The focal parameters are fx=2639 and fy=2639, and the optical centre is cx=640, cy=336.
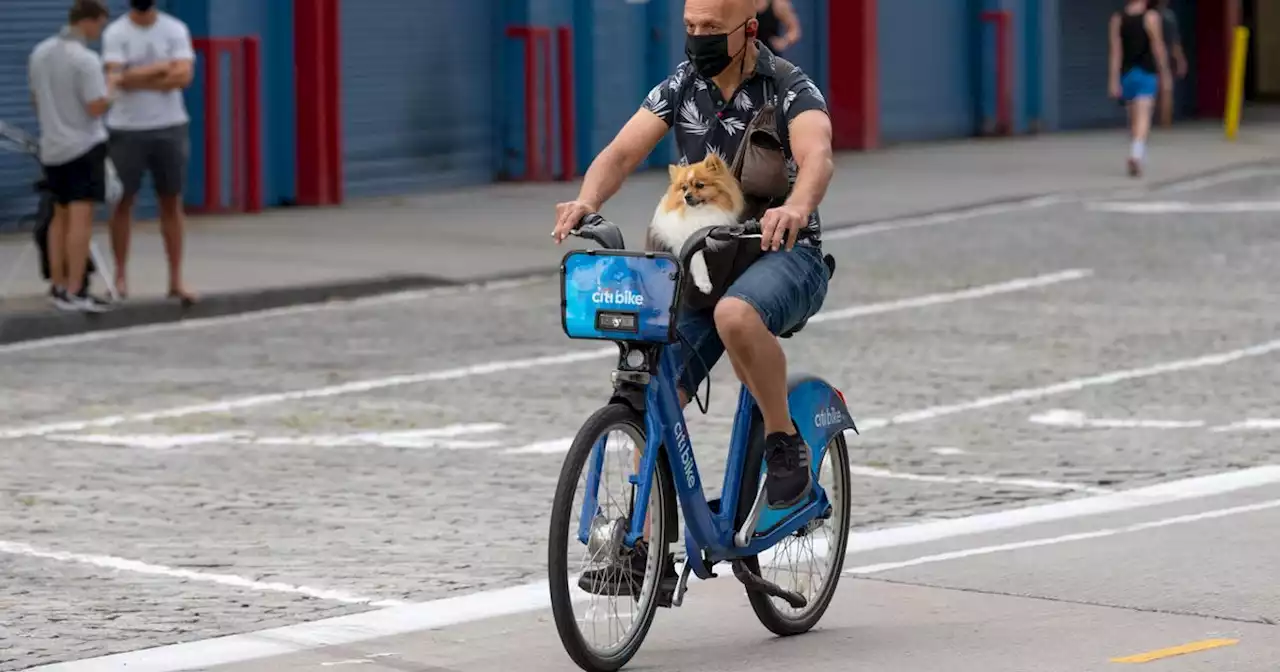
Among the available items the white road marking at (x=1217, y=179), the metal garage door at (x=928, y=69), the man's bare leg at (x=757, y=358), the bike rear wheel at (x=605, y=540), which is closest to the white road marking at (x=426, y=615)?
the bike rear wheel at (x=605, y=540)

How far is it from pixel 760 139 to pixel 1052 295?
9631 mm

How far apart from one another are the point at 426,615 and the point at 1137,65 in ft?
62.7

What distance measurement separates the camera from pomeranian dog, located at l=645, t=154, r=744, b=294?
6.98m

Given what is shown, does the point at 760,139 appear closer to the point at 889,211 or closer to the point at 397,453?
the point at 397,453

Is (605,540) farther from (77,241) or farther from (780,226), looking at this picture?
(77,241)

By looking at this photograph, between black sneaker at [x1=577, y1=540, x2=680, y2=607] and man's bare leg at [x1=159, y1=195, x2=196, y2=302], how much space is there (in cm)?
936

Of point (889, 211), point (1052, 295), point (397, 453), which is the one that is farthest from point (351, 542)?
point (889, 211)

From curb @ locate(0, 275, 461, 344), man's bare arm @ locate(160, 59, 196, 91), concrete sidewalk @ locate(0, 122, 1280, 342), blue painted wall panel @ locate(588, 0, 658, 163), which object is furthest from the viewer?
blue painted wall panel @ locate(588, 0, 658, 163)

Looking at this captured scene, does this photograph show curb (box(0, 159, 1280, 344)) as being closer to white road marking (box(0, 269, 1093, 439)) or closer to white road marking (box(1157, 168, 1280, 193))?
white road marking (box(0, 269, 1093, 439))

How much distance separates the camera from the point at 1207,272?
57.6 ft

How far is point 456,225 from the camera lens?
21078mm

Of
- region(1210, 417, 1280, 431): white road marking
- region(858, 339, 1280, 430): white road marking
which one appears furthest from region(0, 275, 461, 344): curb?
region(1210, 417, 1280, 431): white road marking

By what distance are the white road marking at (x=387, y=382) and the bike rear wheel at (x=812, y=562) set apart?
16.0 feet

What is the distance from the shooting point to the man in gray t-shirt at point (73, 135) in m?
15.3
